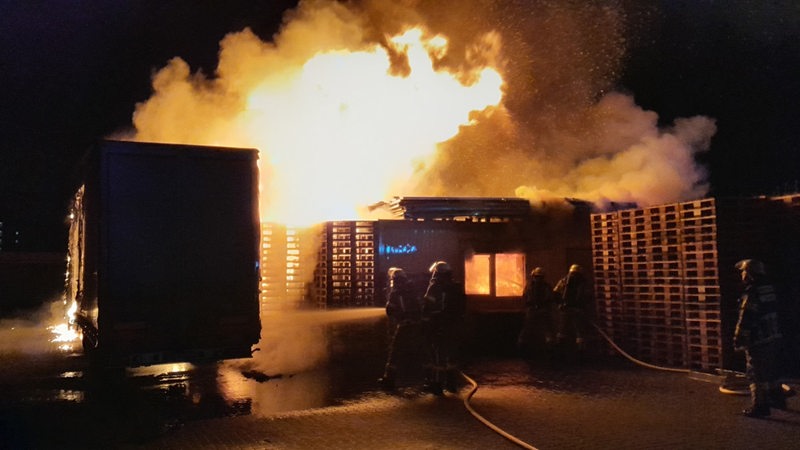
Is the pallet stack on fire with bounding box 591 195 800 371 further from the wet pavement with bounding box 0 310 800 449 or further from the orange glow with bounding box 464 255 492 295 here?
the orange glow with bounding box 464 255 492 295

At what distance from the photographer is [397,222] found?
17.0 meters

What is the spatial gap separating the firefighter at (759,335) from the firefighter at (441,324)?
3554 mm

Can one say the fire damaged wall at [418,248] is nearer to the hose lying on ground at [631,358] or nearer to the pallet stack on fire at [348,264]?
the pallet stack on fire at [348,264]

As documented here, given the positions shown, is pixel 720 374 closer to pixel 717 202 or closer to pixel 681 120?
pixel 717 202

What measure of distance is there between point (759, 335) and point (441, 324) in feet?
12.8

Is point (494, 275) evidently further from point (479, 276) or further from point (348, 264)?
point (348, 264)

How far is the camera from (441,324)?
8227mm

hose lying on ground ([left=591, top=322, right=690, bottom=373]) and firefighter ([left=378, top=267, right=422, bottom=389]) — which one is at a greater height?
firefighter ([left=378, top=267, right=422, bottom=389])

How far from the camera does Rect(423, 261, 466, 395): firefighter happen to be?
8.18 metres

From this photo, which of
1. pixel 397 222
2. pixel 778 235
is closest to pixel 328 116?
pixel 397 222

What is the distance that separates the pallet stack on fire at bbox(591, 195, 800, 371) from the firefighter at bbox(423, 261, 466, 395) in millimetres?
3978

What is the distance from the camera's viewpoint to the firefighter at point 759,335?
647cm

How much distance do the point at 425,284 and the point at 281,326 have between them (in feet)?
12.8

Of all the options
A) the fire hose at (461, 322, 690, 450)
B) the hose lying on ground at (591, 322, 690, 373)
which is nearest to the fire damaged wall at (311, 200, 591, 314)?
the hose lying on ground at (591, 322, 690, 373)
